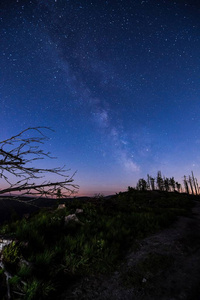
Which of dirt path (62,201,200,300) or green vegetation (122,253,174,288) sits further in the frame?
green vegetation (122,253,174,288)

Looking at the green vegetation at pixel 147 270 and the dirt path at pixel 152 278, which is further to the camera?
the green vegetation at pixel 147 270

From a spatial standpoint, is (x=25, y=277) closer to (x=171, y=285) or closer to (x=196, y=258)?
(x=171, y=285)

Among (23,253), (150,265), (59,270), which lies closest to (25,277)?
(59,270)

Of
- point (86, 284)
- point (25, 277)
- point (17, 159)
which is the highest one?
point (17, 159)

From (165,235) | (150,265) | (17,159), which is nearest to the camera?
(17,159)

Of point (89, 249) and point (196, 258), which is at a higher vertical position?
point (89, 249)

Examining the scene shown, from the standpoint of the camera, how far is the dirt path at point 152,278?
3.02 m

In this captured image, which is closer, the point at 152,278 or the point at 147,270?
the point at 152,278

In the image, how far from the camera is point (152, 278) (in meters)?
3.50

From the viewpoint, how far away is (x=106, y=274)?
12.3 ft

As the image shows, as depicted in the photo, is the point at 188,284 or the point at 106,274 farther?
the point at 106,274

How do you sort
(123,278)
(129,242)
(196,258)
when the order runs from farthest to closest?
(129,242) → (196,258) → (123,278)

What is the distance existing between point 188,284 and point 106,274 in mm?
1861

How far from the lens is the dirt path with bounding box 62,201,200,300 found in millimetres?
3021
